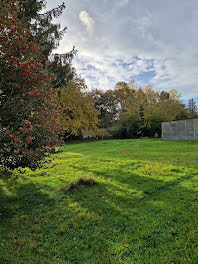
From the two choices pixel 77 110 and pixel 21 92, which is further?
pixel 77 110

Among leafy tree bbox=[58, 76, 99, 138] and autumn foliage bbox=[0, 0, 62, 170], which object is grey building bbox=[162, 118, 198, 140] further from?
autumn foliage bbox=[0, 0, 62, 170]

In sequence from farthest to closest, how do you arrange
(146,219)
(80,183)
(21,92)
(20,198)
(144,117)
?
(144,117), (80,183), (20,198), (21,92), (146,219)

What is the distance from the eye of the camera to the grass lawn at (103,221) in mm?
2646

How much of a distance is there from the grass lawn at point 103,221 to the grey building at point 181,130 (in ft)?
46.9

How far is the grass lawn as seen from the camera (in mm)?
2646

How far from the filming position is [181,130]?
20047 millimetres

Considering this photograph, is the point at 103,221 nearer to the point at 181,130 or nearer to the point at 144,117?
the point at 181,130

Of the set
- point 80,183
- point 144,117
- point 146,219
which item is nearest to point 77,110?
point 144,117

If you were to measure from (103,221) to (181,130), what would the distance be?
19.2 meters

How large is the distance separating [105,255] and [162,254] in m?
0.87

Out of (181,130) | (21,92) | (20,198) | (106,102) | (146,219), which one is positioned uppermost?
(106,102)

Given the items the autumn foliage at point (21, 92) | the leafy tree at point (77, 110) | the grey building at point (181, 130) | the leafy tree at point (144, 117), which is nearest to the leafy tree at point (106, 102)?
the leafy tree at point (144, 117)

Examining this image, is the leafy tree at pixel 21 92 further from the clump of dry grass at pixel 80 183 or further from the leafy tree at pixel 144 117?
the leafy tree at pixel 144 117

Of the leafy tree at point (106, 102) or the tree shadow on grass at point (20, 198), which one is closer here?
the tree shadow on grass at point (20, 198)
